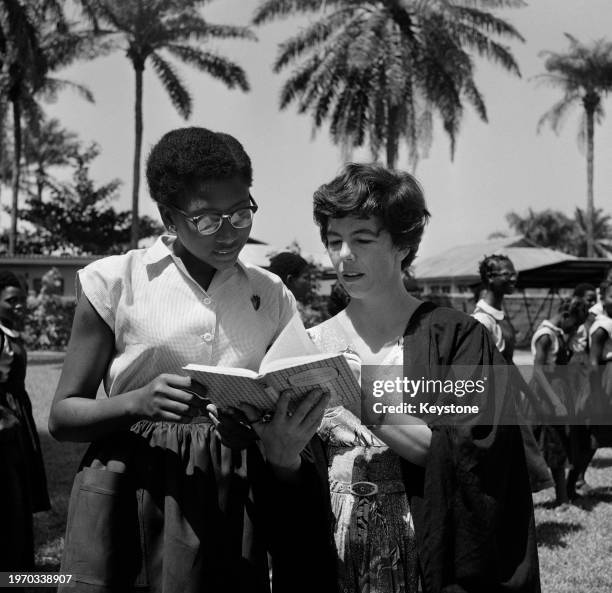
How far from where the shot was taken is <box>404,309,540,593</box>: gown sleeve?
200 cm

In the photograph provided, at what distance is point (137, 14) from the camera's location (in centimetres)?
2348

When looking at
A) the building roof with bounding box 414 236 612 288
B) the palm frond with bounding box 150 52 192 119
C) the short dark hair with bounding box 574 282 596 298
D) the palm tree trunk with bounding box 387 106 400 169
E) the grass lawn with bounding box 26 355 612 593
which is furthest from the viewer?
the palm frond with bounding box 150 52 192 119

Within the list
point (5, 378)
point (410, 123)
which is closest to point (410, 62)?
point (410, 123)

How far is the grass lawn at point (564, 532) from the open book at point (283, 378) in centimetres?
325

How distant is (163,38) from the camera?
24.1 m

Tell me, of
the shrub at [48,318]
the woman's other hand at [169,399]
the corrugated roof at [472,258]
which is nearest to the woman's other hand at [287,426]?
the woman's other hand at [169,399]

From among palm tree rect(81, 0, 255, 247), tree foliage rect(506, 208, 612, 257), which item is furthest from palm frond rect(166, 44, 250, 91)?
tree foliage rect(506, 208, 612, 257)

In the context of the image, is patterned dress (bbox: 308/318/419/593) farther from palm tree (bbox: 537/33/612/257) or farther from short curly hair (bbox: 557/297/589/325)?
palm tree (bbox: 537/33/612/257)

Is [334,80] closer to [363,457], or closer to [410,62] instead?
[410,62]

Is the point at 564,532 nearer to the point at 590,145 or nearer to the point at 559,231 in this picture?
the point at 590,145

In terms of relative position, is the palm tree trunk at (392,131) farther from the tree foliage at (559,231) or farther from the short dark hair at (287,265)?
the tree foliage at (559,231)

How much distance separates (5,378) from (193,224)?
9.52 feet

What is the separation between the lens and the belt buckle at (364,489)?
2.17 meters

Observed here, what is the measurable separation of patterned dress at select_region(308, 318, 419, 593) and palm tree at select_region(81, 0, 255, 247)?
21510mm
